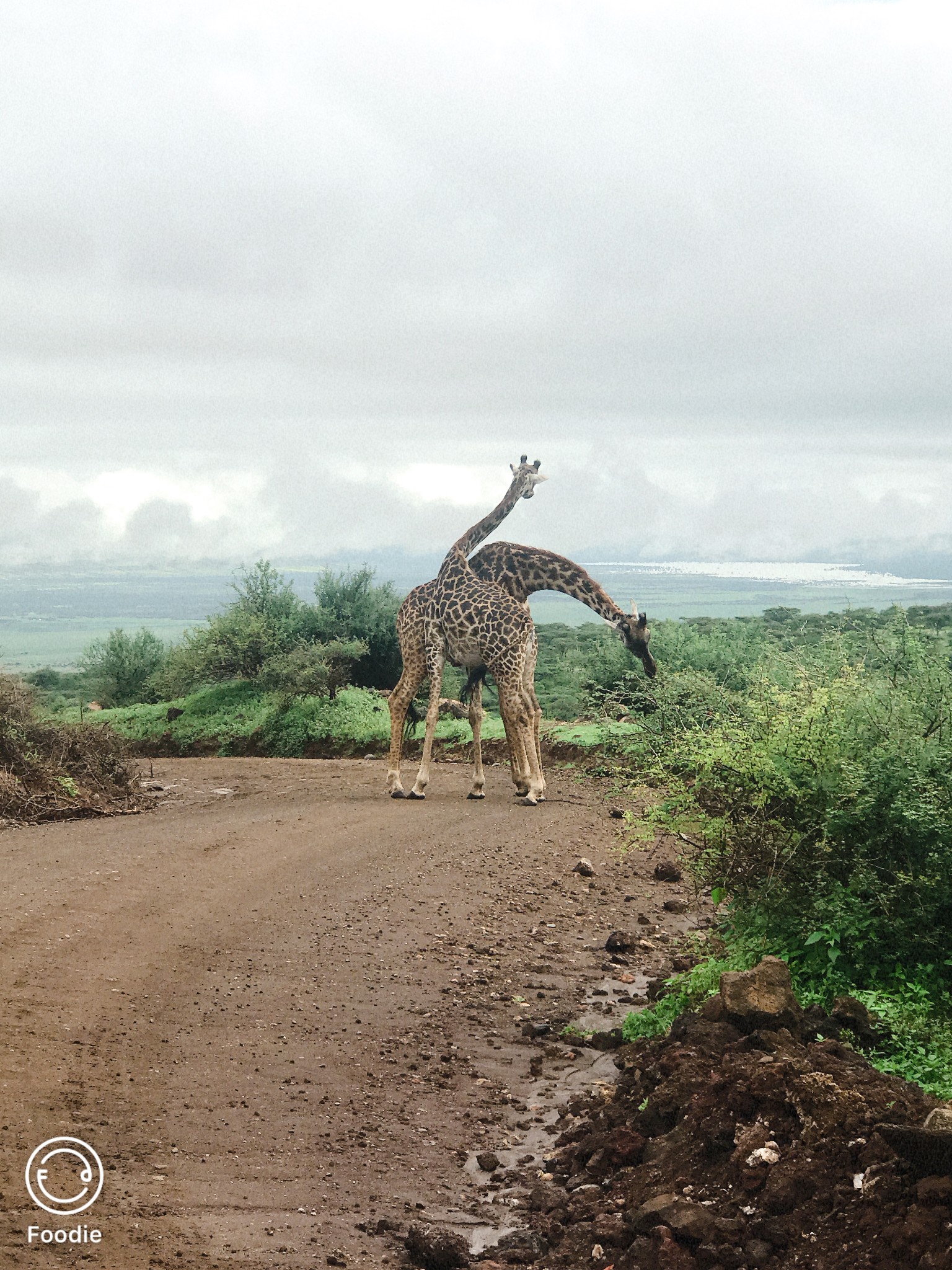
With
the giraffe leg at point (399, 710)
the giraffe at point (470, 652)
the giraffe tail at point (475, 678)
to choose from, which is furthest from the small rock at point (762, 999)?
the giraffe leg at point (399, 710)

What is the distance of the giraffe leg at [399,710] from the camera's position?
15.6m

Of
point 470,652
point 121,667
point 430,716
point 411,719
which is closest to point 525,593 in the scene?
point 470,652

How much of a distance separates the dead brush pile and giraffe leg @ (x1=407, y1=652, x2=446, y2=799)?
Answer: 358cm

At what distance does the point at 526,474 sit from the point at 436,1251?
12545 mm

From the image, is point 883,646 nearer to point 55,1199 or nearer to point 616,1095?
point 616,1095

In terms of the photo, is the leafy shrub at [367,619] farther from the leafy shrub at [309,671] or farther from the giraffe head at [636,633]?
the giraffe head at [636,633]

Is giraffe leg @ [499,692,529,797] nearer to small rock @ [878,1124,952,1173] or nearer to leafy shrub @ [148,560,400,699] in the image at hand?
leafy shrub @ [148,560,400,699]

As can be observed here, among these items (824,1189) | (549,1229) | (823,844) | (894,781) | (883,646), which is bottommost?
(549,1229)

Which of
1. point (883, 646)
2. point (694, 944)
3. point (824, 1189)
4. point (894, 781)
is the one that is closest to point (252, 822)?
point (694, 944)

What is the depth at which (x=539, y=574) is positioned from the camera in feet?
53.3

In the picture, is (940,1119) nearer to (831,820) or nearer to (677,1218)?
(677,1218)

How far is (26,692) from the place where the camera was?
631 inches

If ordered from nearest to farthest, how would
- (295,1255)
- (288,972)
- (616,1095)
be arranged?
(295,1255) < (616,1095) < (288,972)

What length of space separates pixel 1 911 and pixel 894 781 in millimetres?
6714
